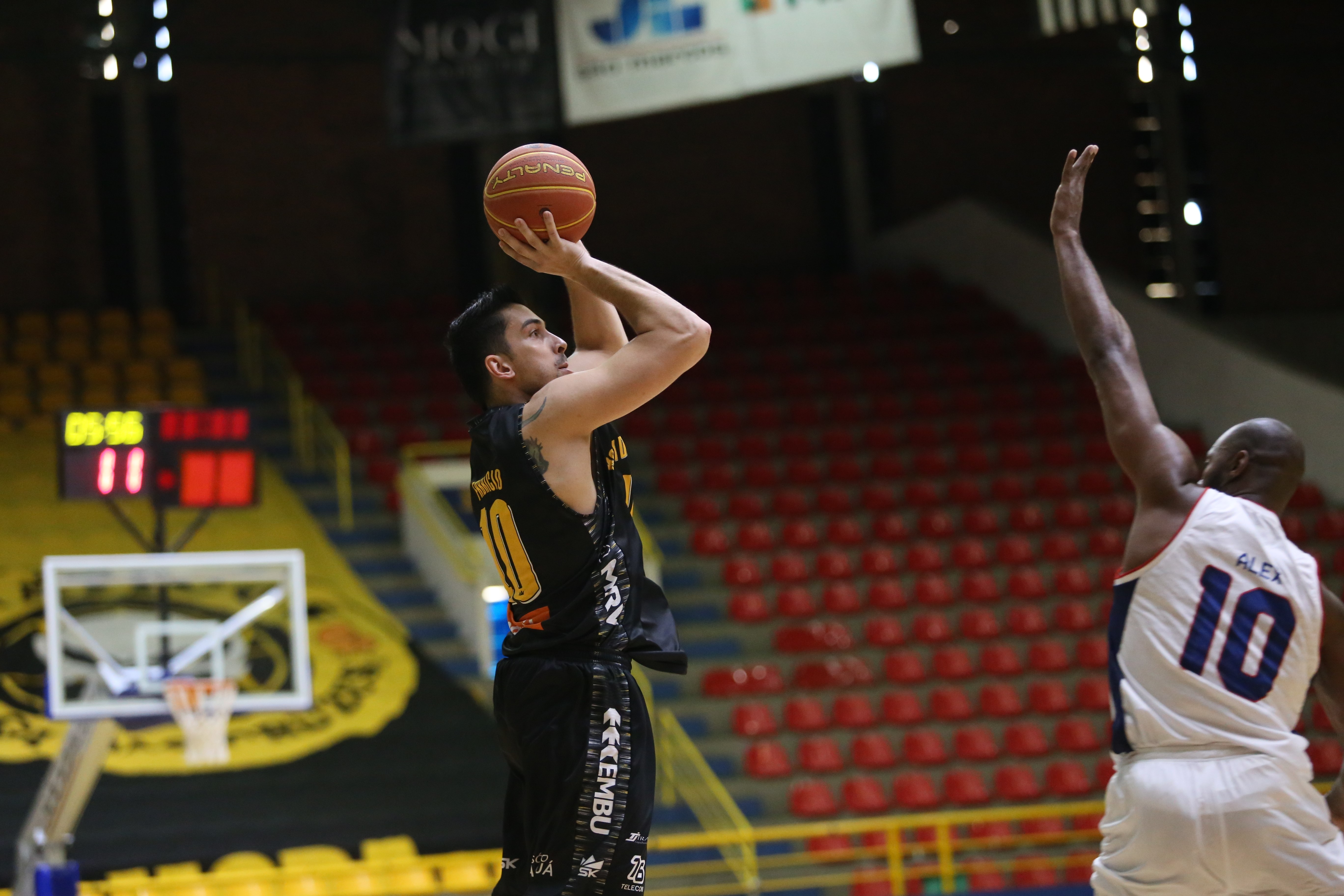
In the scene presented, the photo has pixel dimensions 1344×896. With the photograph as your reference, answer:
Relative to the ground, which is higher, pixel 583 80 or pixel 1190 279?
pixel 583 80

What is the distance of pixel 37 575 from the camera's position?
475 inches

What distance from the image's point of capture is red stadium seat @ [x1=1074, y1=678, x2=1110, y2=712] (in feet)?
39.7

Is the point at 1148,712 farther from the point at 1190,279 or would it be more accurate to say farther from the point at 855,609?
the point at 1190,279

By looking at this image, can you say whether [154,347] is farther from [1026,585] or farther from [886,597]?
[1026,585]

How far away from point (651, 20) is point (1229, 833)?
855 centimetres

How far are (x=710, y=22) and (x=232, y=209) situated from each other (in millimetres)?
8116

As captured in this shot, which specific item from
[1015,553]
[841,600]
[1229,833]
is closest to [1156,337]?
[1015,553]

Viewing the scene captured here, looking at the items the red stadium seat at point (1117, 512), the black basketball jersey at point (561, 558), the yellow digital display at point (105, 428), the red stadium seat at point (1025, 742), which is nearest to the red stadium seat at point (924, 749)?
the red stadium seat at point (1025, 742)

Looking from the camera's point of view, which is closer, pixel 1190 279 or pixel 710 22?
pixel 710 22

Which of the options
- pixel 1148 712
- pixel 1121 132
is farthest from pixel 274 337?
pixel 1148 712

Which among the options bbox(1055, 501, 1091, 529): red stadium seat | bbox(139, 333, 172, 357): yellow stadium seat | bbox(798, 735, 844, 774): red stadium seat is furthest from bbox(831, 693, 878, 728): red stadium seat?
bbox(139, 333, 172, 357): yellow stadium seat

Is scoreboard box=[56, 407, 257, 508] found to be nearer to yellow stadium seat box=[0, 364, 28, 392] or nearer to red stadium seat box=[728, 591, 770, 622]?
red stadium seat box=[728, 591, 770, 622]

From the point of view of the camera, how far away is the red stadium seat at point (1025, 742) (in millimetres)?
11656

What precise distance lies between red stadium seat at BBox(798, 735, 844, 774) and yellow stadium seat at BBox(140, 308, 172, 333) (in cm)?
794
